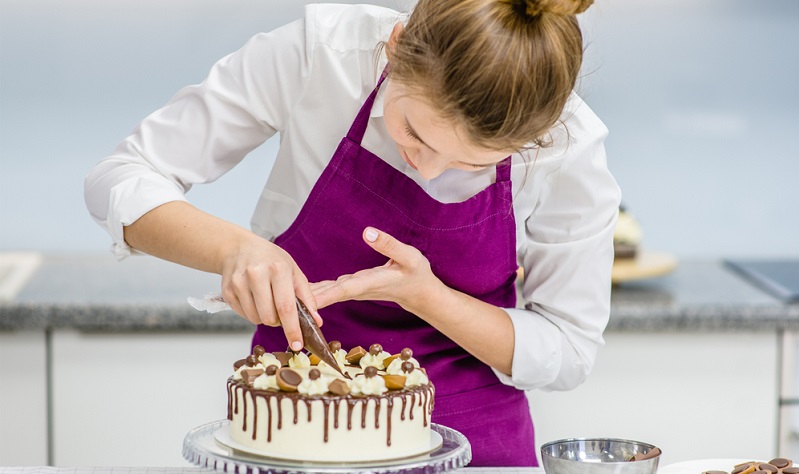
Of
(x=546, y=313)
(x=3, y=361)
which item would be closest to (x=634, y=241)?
(x=546, y=313)

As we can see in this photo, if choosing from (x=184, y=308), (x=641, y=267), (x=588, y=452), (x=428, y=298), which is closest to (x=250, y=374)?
(x=428, y=298)

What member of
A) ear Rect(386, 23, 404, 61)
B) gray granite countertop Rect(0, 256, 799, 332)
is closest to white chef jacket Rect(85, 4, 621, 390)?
ear Rect(386, 23, 404, 61)

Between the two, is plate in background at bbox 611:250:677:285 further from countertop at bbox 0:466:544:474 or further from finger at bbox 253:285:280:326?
finger at bbox 253:285:280:326

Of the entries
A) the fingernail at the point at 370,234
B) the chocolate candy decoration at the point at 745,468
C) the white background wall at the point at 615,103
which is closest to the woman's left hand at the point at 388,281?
the fingernail at the point at 370,234

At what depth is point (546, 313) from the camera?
146cm

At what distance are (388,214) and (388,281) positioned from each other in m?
0.14

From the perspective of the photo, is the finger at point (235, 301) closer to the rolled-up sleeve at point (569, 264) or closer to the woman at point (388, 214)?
the woman at point (388, 214)

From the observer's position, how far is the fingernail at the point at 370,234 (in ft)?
3.83

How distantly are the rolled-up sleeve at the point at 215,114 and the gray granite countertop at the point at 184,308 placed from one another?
735mm

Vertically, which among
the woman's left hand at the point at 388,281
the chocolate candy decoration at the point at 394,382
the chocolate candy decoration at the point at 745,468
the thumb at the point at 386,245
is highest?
the thumb at the point at 386,245

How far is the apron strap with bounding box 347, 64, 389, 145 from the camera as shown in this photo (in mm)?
1354

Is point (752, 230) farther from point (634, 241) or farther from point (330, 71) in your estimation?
point (330, 71)

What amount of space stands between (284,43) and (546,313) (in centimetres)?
54

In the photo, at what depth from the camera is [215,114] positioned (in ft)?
4.48
